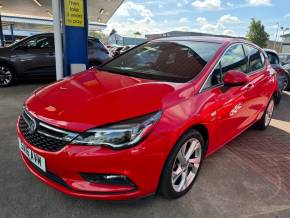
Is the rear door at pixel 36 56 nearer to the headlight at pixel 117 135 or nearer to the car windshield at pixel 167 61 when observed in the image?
the car windshield at pixel 167 61

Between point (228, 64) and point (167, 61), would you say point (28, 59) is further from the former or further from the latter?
point (228, 64)

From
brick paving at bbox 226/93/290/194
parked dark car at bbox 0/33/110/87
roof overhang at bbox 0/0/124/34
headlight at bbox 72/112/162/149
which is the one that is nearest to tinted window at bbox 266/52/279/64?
brick paving at bbox 226/93/290/194

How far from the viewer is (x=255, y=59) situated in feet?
14.2

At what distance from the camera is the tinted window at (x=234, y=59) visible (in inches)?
129

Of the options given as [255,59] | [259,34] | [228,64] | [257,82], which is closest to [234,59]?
[228,64]

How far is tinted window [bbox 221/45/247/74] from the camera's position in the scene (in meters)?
3.27

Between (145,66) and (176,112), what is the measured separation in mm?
1165

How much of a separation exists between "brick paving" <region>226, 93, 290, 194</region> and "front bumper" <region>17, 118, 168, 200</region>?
1756 millimetres

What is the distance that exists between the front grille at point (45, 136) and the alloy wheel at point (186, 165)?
1.01 meters

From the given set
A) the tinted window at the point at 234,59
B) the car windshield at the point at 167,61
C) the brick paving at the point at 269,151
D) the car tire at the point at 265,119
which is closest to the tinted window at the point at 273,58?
the brick paving at the point at 269,151

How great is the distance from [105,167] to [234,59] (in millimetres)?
2389

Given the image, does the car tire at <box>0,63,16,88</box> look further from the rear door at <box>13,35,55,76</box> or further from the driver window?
the driver window

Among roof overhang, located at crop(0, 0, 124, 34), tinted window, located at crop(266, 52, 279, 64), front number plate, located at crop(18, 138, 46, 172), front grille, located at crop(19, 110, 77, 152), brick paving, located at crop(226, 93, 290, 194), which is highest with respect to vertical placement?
roof overhang, located at crop(0, 0, 124, 34)

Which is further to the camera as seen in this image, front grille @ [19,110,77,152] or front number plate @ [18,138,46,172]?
front number plate @ [18,138,46,172]
